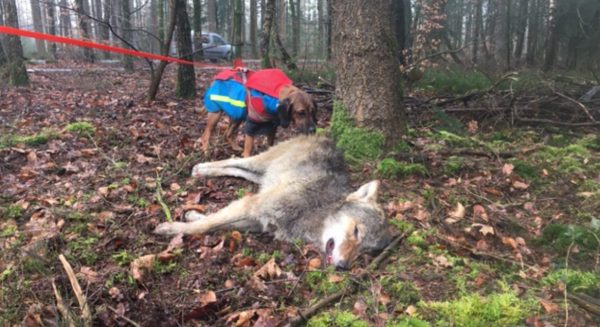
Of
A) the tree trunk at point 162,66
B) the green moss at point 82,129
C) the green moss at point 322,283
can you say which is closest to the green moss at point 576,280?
the green moss at point 322,283

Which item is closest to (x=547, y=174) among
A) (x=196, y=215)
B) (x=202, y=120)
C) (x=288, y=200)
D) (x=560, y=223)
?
(x=560, y=223)

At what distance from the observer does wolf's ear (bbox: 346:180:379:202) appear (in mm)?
4342

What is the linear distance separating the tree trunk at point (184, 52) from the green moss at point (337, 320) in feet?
26.9

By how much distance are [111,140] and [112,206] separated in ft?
8.19

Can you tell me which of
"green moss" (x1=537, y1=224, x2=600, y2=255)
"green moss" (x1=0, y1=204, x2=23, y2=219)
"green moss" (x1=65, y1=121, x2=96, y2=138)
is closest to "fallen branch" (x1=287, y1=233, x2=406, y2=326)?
"green moss" (x1=537, y1=224, x2=600, y2=255)

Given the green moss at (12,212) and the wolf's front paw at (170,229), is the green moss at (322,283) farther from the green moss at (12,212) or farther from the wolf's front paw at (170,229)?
the green moss at (12,212)

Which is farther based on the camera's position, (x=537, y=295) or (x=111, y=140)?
(x=111, y=140)

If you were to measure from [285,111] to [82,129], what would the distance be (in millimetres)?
3574

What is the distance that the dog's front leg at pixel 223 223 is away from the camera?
4145mm

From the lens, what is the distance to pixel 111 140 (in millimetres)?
6785

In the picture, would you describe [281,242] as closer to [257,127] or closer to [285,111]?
[285,111]

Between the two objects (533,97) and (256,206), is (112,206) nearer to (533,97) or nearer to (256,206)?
(256,206)

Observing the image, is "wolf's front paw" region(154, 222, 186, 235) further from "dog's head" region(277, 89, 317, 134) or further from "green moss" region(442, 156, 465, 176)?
"green moss" region(442, 156, 465, 176)

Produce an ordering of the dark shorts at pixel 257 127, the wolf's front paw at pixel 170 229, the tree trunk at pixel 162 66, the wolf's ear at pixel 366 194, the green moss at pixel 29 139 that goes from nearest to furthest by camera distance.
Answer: the wolf's front paw at pixel 170 229 → the wolf's ear at pixel 366 194 → the dark shorts at pixel 257 127 → the green moss at pixel 29 139 → the tree trunk at pixel 162 66
